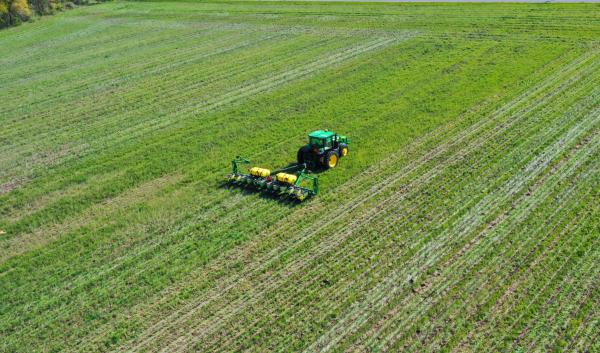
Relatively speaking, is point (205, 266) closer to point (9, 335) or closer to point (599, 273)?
point (9, 335)

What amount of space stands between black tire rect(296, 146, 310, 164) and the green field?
4.39 feet

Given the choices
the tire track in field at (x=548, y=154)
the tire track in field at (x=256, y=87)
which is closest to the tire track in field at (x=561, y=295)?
the tire track in field at (x=548, y=154)

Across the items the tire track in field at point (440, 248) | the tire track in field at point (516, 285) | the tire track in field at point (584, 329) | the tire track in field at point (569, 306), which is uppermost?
the tire track in field at point (440, 248)

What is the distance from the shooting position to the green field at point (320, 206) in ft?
48.5

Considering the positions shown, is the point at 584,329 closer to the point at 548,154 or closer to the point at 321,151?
the point at 548,154

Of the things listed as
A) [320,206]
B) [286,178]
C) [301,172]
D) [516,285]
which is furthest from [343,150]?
[516,285]

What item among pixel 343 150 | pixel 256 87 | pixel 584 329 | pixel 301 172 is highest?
pixel 301 172

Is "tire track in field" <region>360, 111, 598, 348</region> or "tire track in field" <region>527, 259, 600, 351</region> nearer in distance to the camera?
"tire track in field" <region>527, 259, 600, 351</region>

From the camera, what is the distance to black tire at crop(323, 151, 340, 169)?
22.4 m

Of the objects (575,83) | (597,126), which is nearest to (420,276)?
(597,126)

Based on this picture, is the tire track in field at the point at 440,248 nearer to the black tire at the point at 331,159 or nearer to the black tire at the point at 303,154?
the black tire at the point at 331,159

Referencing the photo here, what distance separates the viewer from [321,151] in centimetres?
2239

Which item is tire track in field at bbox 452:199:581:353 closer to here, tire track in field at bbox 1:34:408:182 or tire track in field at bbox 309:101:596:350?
tire track in field at bbox 309:101:596:350

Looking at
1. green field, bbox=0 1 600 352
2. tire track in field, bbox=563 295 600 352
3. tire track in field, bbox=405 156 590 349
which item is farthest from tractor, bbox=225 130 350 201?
tire track in field, bbox=563 295 600 352
